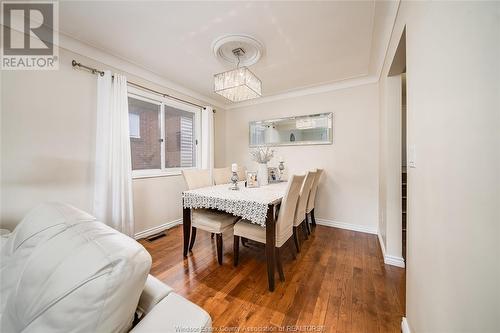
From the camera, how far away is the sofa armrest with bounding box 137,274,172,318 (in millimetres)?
648

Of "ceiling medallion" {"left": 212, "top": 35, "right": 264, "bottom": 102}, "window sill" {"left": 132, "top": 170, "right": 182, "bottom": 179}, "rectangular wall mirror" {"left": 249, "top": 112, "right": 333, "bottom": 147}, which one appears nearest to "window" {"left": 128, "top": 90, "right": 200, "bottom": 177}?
"window sill" {"left": 132, "top": 170, "right": 182, "bottom": 179}

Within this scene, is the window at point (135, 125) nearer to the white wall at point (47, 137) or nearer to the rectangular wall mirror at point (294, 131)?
the white wall at point (47, 137)

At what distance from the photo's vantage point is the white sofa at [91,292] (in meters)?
0.44

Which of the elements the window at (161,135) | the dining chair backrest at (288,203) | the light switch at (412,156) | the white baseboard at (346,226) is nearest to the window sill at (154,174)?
the window at (161,135)

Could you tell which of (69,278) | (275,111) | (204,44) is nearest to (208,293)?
(69,278)

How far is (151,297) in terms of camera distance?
2.18 feet

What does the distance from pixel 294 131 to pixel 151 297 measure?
10.4 feet

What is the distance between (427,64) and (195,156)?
336 centimetres

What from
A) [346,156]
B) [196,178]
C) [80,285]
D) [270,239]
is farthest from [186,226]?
[346,156]

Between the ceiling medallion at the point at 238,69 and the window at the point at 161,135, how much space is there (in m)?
1.36

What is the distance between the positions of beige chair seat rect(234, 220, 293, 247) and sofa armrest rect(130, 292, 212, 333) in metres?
1.14

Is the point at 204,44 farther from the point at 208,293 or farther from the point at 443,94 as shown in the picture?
the point at 208,293

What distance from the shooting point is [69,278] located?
48 cm

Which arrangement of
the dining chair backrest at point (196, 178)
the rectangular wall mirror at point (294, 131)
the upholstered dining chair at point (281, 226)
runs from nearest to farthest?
1. the upholstered dining chair at point (281, 226)
2. the dining chair backrest at point (196, 178)
3. the rectangular wall mirror at point (294, 131)
